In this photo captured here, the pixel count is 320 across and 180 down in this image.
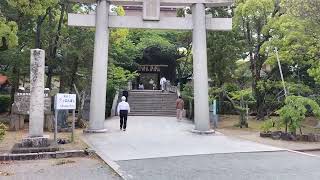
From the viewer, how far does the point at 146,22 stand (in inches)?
821

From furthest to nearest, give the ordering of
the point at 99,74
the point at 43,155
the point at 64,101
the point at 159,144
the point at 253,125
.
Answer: the point at 253,125
the point at 99,74
the point at 159,144
the point at 64,101
the point at 43,155

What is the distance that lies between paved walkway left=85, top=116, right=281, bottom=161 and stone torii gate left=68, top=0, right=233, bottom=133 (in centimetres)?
111

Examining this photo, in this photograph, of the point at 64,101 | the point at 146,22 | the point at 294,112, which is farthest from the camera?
the point at 146,22

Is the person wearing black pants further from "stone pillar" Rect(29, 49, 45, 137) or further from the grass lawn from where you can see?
the grass lawn

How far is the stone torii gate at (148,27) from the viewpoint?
2012 centimetres

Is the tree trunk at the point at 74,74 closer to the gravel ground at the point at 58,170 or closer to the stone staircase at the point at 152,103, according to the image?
the stone staircase at the point at 152,103

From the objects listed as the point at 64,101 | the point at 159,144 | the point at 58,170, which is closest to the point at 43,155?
the point at 58,170

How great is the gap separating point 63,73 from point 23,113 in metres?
3.98

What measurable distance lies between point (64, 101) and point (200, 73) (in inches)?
287

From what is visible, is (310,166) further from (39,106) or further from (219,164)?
(39,106)

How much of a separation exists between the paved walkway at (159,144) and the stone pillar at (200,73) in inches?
35.4

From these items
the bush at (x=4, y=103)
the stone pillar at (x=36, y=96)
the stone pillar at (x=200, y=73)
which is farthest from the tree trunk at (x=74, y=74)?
the stone pillar at (x=36, y=96)

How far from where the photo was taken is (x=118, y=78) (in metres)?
31.1

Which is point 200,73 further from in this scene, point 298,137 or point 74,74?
point 74,74
